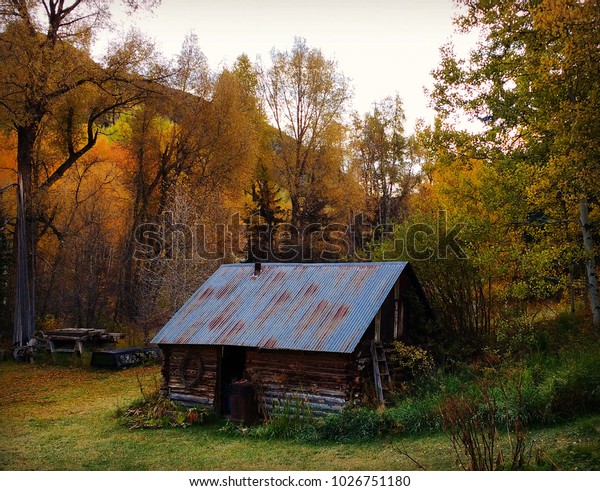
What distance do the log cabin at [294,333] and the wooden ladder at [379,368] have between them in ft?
0.07

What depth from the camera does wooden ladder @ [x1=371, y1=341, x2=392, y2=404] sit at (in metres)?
12.5

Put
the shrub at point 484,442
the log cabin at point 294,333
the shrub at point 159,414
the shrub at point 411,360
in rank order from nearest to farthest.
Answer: the shrub at point 484,442 → the log cabin at point 294,333 → the shrub at point 159,414 → the shrub at point 411,360

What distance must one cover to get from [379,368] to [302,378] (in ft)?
5.94

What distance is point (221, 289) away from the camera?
15445 millimetres

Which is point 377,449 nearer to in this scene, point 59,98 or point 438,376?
point 438,376

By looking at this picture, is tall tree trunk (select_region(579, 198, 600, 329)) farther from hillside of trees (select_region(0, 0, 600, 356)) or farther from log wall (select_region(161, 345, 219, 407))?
log wall (select_region(161, 345, 219, 407))

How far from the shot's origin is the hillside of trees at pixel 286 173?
1341 cm

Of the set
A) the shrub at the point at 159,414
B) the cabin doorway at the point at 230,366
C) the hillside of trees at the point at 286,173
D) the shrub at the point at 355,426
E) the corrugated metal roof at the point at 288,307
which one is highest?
the hillside of trees at the point at 286,173

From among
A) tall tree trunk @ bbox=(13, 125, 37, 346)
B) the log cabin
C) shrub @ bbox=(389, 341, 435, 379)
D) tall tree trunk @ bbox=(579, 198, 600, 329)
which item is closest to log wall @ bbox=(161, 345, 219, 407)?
the log cabin

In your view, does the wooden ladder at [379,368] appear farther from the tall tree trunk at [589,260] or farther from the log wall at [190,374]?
the tall tree trunk at [589,260]

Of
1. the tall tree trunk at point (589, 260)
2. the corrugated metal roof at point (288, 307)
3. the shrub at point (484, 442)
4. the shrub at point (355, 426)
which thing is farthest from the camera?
the tall tree trunk at point (589, 260)

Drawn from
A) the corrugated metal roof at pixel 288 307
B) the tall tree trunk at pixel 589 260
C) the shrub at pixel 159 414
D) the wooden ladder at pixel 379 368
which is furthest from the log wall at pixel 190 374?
the tall tree trunk at pixel 589 260

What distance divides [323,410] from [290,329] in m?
1.92

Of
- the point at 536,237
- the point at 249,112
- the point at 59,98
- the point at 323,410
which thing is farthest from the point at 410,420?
the point at 249,112
